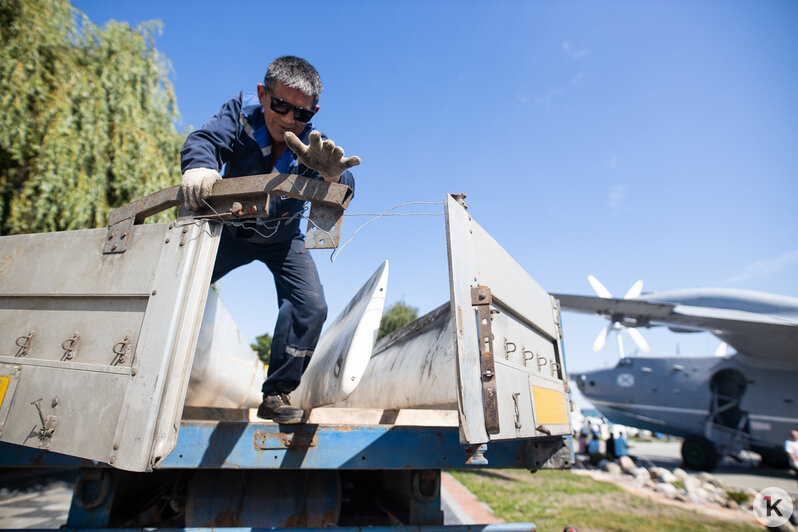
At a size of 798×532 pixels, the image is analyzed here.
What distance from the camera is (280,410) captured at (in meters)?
1.87

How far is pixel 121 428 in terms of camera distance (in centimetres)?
133

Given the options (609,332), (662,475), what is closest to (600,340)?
(609,332)

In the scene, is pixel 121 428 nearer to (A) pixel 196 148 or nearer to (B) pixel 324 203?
→ (B) pixel 324 203

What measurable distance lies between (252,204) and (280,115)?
688mm

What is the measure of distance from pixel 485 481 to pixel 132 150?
9.81m

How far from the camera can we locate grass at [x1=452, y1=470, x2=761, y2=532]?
5.93 metres

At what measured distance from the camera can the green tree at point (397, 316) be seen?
94.4 ft

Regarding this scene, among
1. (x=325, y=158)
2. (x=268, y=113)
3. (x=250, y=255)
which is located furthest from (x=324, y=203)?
(x=250, y=255)

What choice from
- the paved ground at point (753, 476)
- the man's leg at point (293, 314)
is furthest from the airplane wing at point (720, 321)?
the man's leg at point (293, 314)

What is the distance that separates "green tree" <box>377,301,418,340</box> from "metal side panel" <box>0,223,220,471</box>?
1056 inches

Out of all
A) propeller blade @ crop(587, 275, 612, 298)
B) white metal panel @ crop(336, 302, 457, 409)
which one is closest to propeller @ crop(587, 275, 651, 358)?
propeller blade @ crop(587, 275, 612, 298)

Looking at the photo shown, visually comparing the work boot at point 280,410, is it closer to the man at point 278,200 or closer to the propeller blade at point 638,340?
the man at point 278,200

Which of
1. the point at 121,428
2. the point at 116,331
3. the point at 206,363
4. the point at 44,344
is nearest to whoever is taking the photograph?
the point at 121,428

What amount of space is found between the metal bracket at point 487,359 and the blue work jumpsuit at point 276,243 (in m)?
0.93
